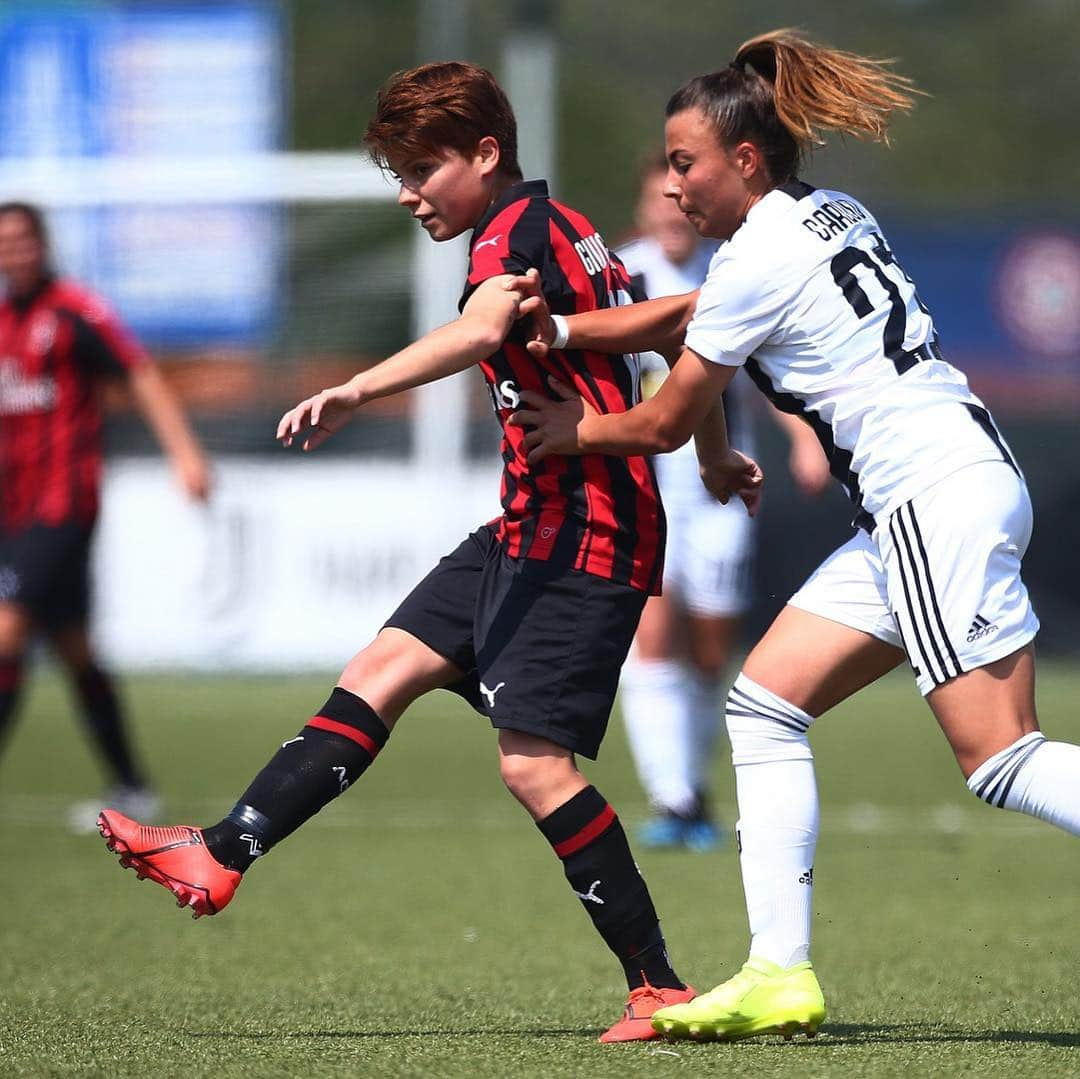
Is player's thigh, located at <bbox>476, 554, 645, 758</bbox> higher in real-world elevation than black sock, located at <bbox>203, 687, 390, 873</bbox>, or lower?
higher

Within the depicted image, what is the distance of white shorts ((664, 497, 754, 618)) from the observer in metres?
7.72

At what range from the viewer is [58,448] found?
26.1 feet

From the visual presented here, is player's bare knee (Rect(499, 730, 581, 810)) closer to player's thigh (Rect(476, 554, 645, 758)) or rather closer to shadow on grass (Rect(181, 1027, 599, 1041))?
player's thigh (Rect(476, 554, 645, 758))

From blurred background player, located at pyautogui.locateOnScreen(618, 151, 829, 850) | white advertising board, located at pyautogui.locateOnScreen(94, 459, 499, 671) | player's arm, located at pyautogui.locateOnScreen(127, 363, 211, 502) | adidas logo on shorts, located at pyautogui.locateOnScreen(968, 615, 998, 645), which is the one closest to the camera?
adidas logo on shorts, located at pyautogui.locateOnScreen(968, 615, 998, 645)

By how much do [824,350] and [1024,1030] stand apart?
4.71ft

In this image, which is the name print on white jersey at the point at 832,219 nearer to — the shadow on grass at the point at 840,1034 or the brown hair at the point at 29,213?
the shadow on grass at the point at 840,1034

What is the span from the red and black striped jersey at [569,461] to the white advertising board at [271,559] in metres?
9.76

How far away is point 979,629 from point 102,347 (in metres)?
5.13

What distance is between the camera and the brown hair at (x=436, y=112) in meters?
4.10

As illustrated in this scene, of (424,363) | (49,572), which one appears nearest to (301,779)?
(424,363)

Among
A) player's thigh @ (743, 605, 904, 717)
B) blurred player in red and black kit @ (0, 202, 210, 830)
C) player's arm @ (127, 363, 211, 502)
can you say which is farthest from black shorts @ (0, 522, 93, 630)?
player's thigh @ (743, 605, 904, 717)

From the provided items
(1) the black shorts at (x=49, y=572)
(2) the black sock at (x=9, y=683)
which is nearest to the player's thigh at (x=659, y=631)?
(1) the black shorts at (x=49, y=572)

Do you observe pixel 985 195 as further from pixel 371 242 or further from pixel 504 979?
pixel 504 979

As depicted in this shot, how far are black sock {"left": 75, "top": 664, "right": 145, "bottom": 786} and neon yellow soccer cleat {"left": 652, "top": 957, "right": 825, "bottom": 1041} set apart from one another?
14.5 feet
